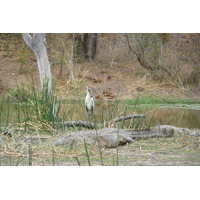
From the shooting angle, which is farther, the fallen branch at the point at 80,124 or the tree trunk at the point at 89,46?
the tree trunk at the point at 89,46

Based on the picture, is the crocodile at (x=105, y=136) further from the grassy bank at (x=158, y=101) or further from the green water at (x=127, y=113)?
the grassy bank at (x=158, y=101)

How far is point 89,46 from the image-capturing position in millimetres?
5227

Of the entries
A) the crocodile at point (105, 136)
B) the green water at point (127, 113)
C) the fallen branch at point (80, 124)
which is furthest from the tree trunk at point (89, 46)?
the crocodile at point (105, 136)

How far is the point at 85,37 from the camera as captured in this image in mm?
4980

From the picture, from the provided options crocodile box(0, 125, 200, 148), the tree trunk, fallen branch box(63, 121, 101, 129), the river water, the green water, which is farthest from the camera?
the tree trunk

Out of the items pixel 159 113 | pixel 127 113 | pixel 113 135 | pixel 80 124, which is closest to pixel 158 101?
pixel 159 113

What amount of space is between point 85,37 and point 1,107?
1.61m

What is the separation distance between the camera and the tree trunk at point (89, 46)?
16.4 feet

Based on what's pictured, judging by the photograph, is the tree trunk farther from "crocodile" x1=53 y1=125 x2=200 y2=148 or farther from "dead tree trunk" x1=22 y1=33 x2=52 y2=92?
"crocodile" x1=53 y1=125 x2=200 y2=148

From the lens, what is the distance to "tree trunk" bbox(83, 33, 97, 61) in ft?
16.4

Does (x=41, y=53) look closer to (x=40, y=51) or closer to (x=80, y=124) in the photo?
(x=40, y=51)

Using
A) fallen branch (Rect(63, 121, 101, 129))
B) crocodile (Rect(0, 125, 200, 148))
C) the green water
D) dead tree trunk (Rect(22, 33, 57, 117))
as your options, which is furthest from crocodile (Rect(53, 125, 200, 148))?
dead tree trunk (Rect(22, 33, 57, 117))
